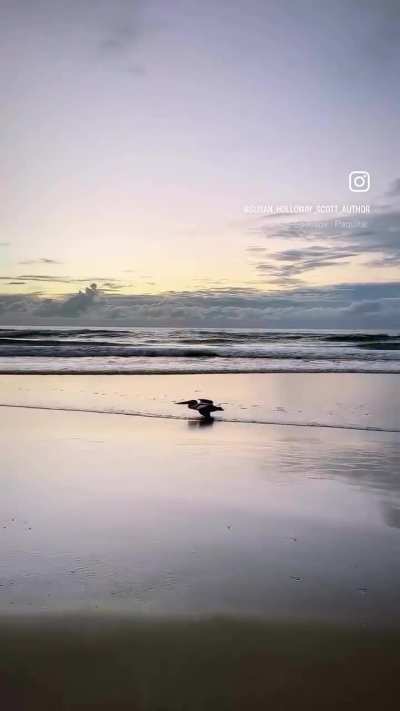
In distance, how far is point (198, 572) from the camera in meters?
3.30

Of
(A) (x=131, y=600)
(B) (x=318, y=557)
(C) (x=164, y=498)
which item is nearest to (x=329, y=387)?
(C) (x=164, y=498)

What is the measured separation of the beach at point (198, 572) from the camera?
2400 millimetres

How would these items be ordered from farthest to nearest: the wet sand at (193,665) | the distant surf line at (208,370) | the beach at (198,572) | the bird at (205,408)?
the distant surf line at (208,370), the bird at (205,408), the beach at (198,572), the wet sand at (193,665)

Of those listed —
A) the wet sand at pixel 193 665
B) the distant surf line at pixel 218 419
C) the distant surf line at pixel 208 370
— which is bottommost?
the wet sand at pixel 193 665

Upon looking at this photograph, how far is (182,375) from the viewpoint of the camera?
1647cm

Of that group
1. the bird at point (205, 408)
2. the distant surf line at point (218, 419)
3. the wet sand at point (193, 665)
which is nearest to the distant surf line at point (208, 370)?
the distant surf line at point (218, 419)

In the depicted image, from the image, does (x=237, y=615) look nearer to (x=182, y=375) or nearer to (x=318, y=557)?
(x=318, y=557)

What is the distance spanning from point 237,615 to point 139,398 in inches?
334

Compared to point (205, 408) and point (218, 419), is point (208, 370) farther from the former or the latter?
point (205, 408)

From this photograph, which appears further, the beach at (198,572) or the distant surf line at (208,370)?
the distant surf line at (208,370)

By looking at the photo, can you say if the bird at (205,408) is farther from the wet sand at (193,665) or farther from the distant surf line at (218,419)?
the wet sand at (193,665)

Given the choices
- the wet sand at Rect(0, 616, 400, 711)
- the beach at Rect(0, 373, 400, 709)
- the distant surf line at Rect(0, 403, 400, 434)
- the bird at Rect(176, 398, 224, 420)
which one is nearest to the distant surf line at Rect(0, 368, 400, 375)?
the distant surf line at Rect(0, 403, 400, 434)

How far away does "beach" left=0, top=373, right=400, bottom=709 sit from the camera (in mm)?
2400

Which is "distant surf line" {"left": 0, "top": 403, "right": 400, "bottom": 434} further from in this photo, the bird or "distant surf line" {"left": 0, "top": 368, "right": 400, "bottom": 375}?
"distant surf line" {"left": 0, "top": 368, "right": 400, "bottom": 375}
